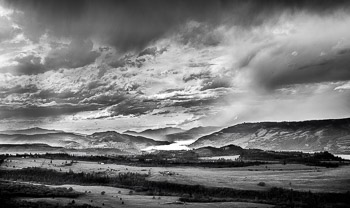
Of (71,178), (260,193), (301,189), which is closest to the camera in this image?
(260,193)

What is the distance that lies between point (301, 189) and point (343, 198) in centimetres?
1957

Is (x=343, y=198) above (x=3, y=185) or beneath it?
beneath

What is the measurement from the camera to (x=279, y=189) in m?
109

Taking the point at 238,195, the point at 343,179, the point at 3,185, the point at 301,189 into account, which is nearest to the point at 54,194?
the point at 3,185

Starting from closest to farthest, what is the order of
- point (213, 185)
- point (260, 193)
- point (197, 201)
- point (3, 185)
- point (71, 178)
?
point (3, 185)
point (197, 201)
point (260, 193)
point (213, 185)
point (71, 178)

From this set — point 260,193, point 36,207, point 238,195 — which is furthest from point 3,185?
point 260,193

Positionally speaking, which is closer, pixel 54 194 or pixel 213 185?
pixel 54 194

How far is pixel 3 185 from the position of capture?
Result: 75.2 metres

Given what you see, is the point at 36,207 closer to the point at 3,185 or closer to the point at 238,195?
the point at 3,185

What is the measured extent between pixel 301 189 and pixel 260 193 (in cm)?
1761

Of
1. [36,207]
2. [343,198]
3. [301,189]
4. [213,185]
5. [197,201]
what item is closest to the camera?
[36,207]

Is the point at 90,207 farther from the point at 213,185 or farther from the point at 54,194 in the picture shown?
the point at 213,185

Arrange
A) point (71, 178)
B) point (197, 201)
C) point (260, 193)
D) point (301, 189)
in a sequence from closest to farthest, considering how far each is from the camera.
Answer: point (197, 201) → point (260, 193) → point (301, 189) → point (71, 178)

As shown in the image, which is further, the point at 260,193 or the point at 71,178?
the point at 71,178
